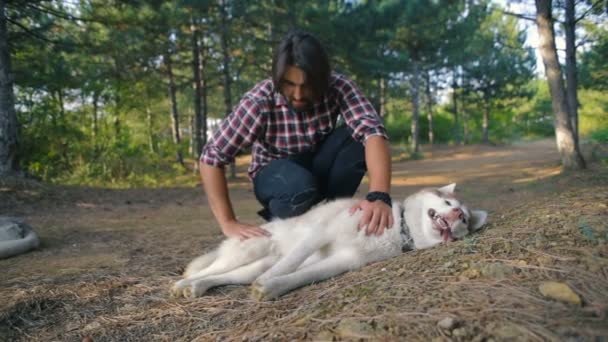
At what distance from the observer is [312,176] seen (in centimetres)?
258

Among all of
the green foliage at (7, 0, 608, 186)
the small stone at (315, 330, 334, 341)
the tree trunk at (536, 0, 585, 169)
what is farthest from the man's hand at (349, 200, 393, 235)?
the tree trunk at (536, 0, 585, 169)

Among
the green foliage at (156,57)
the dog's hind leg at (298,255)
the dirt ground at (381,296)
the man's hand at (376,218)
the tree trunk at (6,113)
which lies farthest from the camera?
the green foliage at (156,57)

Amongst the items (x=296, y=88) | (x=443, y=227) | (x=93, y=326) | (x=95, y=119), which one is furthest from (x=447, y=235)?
(x=95, y=119)

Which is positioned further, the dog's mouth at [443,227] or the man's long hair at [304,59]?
the dog's mouth at [443,227]

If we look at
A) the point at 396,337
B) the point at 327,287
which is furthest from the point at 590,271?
the point at 327,287

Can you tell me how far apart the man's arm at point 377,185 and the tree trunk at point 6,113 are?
21.2ft

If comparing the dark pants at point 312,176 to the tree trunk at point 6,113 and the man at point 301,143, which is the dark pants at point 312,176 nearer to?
the man at point 301,143

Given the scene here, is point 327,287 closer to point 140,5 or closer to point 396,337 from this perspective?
point 396,337

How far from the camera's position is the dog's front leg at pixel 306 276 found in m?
1.76

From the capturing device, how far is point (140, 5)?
7.32m

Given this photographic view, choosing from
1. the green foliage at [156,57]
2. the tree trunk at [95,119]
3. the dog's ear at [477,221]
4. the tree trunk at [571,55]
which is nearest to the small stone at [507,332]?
the dog's ear at [477,221]

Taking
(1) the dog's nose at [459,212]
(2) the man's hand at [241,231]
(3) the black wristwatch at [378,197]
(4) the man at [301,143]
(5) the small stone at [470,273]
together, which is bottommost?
(5) the small stone at [470,273]

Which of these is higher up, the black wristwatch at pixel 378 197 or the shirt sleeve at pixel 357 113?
the shirt sleeve at pixel 357 113

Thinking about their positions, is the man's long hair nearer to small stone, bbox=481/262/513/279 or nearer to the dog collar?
the dog collar
